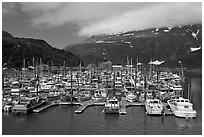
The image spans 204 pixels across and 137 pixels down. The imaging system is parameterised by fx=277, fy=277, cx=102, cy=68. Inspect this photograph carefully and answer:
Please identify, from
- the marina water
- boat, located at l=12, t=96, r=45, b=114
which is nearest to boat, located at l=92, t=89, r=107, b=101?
the marina water

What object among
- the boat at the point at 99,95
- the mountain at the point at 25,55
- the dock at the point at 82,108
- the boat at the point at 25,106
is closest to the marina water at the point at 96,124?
the dock at the point at 82,108

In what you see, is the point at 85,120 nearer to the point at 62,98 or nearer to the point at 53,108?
the point at 53,108

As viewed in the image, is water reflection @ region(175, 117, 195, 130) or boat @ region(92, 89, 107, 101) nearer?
water reflection @ region(175, 117, 195, 130)

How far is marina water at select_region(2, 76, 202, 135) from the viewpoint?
57.0ft

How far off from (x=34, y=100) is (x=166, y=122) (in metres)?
11.4

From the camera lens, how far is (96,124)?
62.4 ft

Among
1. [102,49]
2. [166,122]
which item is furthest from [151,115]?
[102,49]

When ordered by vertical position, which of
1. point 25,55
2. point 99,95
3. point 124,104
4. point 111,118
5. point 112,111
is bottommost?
point 111,118

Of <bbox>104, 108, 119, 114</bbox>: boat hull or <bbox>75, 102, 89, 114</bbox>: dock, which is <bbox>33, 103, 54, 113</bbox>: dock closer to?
<bbox>75, 102, 89, 114</bbox>: dock

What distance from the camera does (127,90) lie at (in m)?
32.9

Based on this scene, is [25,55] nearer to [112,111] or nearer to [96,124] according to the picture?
[112,111]

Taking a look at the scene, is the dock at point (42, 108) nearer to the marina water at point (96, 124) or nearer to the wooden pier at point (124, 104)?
the marina water at point (96, 124)

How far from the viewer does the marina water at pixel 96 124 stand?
57.0 ft

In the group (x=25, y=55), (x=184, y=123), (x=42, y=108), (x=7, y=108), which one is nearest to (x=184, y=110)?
(x=184, y=123)
